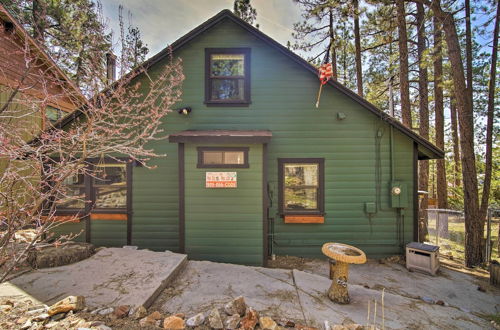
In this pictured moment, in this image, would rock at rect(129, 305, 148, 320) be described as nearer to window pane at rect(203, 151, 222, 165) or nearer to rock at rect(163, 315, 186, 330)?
rock at rect(163, 315, 186, 330)

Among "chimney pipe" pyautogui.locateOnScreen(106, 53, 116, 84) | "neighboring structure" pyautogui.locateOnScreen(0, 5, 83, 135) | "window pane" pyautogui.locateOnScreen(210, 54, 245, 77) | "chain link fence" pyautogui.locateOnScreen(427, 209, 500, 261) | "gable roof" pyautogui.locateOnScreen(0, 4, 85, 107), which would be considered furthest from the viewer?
"chain link fence" pyautogui.locateOnScreen(427, 209, 500, 261)

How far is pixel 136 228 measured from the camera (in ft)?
18.7

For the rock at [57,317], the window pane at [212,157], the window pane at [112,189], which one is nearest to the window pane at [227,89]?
the window pane at [212,157]

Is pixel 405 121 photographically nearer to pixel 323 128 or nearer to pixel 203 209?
pixel 323 128

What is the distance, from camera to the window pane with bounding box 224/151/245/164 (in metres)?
4.95

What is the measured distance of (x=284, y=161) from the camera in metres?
5.75

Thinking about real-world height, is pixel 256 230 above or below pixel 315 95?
below

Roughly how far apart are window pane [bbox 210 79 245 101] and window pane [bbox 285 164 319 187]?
2246 mm

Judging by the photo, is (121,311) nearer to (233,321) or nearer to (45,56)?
(233,321)

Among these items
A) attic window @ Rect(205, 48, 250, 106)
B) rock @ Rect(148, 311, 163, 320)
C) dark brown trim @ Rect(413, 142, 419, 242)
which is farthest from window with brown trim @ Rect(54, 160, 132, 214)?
dark brown trim @ Rect(413, 142, 419, 242)

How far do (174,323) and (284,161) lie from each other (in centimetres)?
408

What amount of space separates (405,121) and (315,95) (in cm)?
542

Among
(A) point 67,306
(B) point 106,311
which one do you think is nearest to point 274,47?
(B) point 106,311

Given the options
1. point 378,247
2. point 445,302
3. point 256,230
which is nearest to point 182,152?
point 256,230
